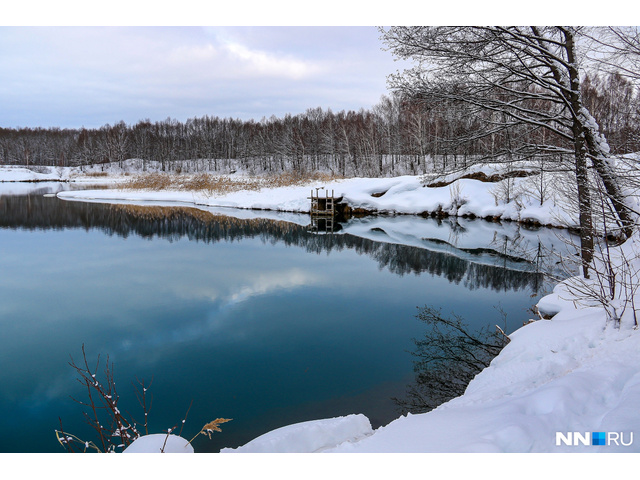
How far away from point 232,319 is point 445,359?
3.87m

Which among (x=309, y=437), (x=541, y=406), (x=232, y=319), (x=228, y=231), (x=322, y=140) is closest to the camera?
(x=541, y=406)

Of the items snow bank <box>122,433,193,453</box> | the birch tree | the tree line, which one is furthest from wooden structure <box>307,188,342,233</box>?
snow bank <box>122,433,193,453</box>

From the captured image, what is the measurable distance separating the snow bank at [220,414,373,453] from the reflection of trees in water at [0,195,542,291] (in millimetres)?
6749

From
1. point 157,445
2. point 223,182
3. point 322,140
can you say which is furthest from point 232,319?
point 322,140

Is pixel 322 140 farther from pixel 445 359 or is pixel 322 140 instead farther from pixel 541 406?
pixel 541 406

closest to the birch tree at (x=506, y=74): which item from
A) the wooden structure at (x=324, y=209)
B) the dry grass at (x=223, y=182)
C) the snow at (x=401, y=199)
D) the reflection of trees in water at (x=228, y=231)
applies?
the reflection of trees in water at (x=228, y=231)

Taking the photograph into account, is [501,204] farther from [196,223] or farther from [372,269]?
[196,223]

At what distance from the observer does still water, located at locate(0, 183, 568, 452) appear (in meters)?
4.83

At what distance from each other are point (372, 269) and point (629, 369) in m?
8.30

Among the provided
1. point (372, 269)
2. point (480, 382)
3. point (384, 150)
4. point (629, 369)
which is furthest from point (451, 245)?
point (384, 150)

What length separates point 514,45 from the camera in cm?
635

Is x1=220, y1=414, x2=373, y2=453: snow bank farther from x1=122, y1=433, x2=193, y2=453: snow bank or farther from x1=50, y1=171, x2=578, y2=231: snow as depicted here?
x1=50, y1=171, x2=578, y2=231: snow

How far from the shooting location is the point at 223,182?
3278 centimetres

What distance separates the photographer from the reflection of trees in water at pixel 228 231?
1073 cm
